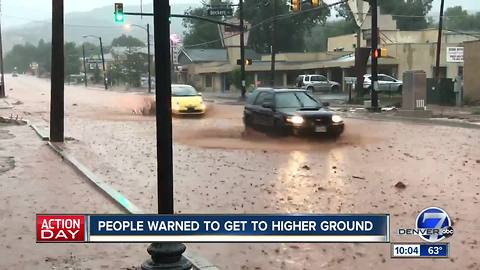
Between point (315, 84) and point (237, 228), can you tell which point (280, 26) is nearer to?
point (315, 84)

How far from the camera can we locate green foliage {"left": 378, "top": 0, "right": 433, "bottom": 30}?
3834 inches

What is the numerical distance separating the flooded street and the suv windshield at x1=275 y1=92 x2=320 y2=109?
1034mm

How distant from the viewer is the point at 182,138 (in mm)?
18375

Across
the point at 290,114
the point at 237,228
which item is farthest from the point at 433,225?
the point at 290,114

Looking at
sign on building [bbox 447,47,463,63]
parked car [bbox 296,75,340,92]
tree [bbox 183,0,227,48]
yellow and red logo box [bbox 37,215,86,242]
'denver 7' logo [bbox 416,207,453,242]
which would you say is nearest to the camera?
yellow and red logo box [bbox 37,215,86,242]

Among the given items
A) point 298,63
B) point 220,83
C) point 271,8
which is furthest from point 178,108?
point 271,8

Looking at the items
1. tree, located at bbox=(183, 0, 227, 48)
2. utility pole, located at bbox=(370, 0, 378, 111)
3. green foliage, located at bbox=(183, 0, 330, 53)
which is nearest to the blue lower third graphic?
utility pole, located at bbox=(370, 0, 378, 111)

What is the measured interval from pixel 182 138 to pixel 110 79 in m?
87.7

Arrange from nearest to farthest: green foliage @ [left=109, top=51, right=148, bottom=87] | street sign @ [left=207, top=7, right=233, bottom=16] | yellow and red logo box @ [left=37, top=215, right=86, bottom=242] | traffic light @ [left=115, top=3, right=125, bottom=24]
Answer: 1. yellow and red logo box @ [left=37, top=215, right=86, bottom=242]
2. traffic light @ [left=115, top=3, right=125, bottom=24]
3. street sign @ [left=207, top=7, right=233, bottom=16]
4. green foliage @ [left=109, top=51, right=148, bottom=87]

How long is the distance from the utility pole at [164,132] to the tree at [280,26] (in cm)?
7893

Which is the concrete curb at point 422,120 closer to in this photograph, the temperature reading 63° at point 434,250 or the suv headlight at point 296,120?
the suv headlight at point 296,120

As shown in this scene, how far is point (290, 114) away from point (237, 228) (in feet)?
39.8

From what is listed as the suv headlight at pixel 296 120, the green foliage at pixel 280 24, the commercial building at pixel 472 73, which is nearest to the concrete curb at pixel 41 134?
the suv headlight at pixel 296 120

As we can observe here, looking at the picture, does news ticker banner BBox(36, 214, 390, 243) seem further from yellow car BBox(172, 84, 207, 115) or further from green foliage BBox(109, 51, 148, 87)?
green foliage BBox(109, 51, 148, 87)
